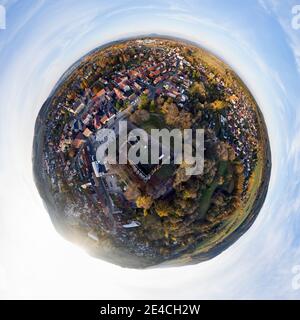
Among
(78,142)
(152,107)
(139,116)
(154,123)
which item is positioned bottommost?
(78,142)

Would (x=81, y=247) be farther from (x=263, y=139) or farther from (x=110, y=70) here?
(x=263, y=139)

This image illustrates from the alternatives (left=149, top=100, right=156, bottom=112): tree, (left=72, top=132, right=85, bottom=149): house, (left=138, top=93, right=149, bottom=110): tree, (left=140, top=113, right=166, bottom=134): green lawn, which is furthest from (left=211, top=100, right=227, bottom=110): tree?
(left=72, top=132, right=85, bottom=149): house

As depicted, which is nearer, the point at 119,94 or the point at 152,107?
the point at 152,107

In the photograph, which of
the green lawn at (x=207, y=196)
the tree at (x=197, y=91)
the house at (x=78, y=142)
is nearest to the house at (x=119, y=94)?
the house at (x=78, y=142)

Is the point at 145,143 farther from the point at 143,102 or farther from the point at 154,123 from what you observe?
the point at 143,102

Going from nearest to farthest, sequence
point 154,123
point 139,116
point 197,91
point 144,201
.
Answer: point 144,201, point 139,116, point 154,123, point 197,91

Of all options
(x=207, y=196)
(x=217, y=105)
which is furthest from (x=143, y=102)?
(x=207, y=196)

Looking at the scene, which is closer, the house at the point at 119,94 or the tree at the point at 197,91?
the house at the point at 119,94

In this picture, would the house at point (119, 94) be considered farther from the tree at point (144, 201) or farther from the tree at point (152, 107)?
the tree at point (144, 201)

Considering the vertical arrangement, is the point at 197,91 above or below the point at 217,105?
above

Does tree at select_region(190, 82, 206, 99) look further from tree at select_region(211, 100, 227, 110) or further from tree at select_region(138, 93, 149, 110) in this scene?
tree at select_region(138, 93, 149, 110)

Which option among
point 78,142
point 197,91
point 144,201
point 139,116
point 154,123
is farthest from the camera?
point 197,91

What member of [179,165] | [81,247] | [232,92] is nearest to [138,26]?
[232,92]
